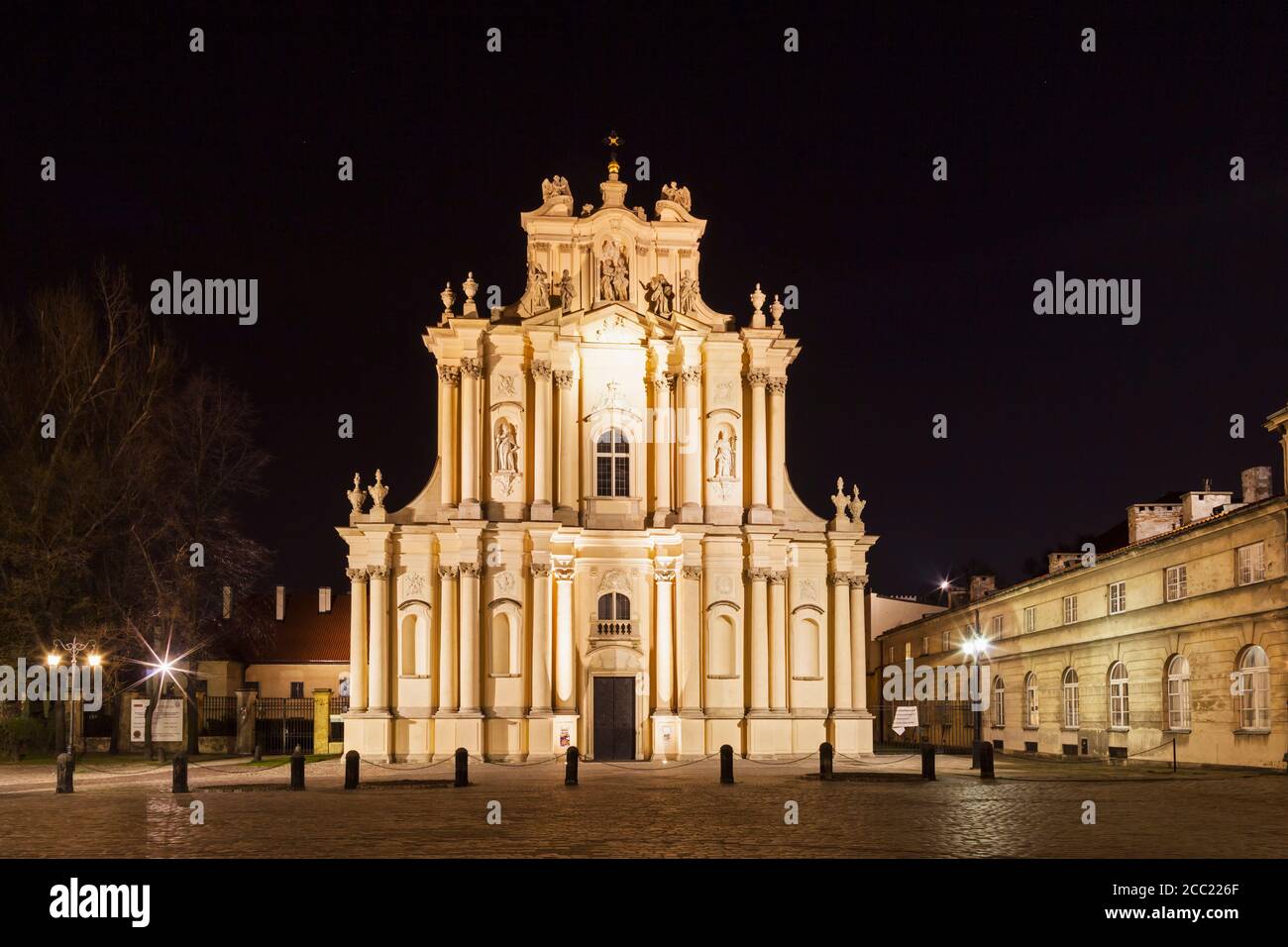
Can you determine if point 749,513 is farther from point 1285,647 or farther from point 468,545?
point 1285,647

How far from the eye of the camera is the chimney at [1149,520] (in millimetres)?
48688

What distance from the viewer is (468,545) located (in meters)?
43.2

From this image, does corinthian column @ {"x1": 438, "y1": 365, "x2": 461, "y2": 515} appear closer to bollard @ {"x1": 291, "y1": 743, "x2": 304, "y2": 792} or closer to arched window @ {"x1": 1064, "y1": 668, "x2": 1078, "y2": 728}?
bollard @ {"x1": 291, "y1": 743, "x2": 304, "y2": 792}

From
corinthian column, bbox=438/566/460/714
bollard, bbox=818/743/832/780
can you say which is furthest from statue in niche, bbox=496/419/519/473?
bollard, bbox=818/743/832/780

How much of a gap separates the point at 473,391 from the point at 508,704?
9.79 meters

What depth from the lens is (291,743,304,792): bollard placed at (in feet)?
98.3

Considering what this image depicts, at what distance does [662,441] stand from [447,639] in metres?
9.16

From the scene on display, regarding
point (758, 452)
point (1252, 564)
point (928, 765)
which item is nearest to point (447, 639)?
point (758, 452)

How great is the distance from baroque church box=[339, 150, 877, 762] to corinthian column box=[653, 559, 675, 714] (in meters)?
0.08

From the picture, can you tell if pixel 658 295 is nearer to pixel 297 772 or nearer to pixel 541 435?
pixel 541 435

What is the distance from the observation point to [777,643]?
44031mm
